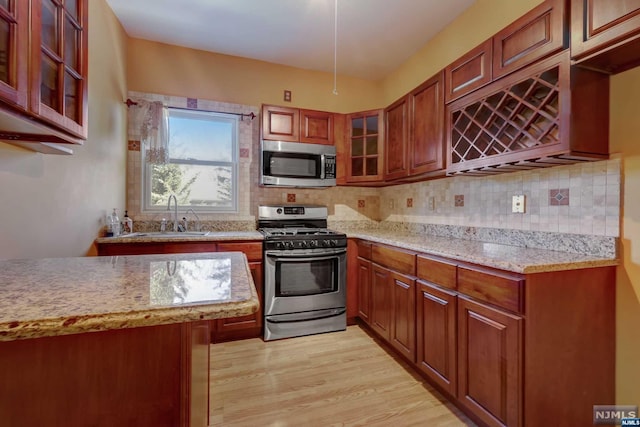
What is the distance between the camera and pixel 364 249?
278 cm

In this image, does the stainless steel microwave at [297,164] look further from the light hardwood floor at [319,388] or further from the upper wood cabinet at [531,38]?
the upper wood cabinet at [531,38]

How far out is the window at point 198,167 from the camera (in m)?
2.95

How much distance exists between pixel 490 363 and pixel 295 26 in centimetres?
286

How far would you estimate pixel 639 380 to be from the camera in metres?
1.40

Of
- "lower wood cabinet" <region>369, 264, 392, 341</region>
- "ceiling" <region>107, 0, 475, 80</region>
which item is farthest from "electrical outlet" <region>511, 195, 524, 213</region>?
"ceiling" <region>107, 0, 475, 80</region>

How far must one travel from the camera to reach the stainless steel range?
8.54 feet

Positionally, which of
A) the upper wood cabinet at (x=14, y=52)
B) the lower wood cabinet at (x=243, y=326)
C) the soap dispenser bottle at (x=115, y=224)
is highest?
the upper wood cabinet at (x=14, y=52)

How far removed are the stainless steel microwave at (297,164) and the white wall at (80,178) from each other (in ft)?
4.16

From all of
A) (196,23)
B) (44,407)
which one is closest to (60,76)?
(44,407)

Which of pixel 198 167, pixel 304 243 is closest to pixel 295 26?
pixel 198 167

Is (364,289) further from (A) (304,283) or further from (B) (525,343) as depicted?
(B) (525,343)

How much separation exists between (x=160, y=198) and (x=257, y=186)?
0.97 m

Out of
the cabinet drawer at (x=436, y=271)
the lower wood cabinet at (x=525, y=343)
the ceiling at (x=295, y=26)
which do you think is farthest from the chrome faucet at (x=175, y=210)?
the lower wood cabinet at (x=525, y=343)

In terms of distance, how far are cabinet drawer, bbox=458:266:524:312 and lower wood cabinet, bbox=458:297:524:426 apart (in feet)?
0.16
